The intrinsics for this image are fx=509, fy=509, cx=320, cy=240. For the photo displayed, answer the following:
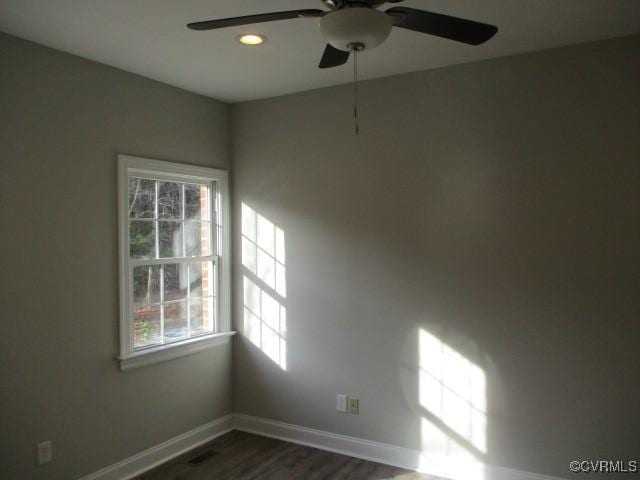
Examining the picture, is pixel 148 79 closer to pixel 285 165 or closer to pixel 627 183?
pixel 285 165

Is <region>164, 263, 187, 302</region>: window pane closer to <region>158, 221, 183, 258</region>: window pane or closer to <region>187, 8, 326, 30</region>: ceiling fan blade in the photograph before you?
<region>158, 221, 183, 258</region>: window pane

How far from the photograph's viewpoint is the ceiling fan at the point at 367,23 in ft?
5.18

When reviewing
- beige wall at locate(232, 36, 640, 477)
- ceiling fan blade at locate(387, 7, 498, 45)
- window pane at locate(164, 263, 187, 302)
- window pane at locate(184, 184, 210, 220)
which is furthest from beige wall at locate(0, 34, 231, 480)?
ceiling fan blade at locate(387, 7, 498, 45)

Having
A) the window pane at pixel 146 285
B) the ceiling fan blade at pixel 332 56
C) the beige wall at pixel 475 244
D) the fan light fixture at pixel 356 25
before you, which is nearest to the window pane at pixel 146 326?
the window pane at pixel 146 285

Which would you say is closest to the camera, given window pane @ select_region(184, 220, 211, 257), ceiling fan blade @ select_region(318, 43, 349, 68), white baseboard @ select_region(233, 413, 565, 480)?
ceiling fan blade @ select_region(318, 43, 349, 68)

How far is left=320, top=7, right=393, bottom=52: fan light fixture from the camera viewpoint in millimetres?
1570

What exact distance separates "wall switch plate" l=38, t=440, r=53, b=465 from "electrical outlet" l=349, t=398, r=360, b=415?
74.5 inches

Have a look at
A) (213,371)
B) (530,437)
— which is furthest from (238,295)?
(530,437)

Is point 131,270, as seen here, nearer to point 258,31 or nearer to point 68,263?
point 68,263

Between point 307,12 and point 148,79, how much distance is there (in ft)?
7.08

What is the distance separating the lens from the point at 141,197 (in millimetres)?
3477

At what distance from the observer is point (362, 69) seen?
130 inches

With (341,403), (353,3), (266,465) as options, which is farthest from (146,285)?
(353,3)

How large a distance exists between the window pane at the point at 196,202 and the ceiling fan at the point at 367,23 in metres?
2.20
